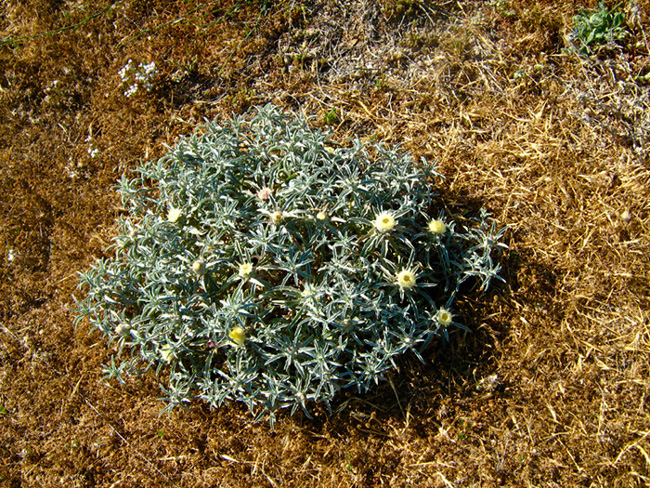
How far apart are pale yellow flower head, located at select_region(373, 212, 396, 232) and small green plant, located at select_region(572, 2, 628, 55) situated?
6.04ft

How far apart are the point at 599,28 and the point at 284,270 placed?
242cm

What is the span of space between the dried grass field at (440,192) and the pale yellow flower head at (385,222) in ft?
2.45

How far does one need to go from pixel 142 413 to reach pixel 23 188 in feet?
5.98

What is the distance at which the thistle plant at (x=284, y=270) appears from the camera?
8.03ft

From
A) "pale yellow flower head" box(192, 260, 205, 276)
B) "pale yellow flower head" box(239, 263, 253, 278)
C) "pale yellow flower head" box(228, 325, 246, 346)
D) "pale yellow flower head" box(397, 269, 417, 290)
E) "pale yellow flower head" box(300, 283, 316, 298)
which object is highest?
"pale yellow flower head" box(192, 260, 205, 276)

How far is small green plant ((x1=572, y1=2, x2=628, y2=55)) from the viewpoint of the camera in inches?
123

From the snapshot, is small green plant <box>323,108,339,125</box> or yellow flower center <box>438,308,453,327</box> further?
small green plant <box>323,108,339,125</box>

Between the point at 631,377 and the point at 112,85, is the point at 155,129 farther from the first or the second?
the point at 631,377

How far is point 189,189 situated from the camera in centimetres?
265

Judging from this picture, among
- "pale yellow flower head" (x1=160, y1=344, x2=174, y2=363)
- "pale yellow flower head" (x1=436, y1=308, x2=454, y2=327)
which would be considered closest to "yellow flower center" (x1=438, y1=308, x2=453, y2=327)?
"pale yellow flower head" (x1=436, y1=308, x2=454, y2=327)

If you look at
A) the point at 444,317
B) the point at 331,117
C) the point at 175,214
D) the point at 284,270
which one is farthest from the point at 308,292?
the point at 331,117

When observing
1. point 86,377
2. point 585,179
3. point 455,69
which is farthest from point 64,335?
point 585,179

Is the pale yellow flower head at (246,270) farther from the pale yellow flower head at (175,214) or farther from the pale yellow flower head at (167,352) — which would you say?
the pale yellow flower head at (167,352)

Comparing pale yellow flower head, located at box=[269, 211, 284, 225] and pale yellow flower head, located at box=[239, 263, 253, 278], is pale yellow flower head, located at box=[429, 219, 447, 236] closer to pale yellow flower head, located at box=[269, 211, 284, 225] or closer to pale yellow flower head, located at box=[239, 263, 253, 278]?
pale yellow flower head, located at box=[269, 211, 284, 225]
